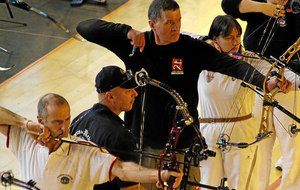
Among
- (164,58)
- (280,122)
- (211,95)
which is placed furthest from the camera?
(280,122)

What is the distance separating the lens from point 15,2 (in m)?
5.15

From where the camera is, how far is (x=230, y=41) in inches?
125

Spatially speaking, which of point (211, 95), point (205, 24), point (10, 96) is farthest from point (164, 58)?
point (205, 24)

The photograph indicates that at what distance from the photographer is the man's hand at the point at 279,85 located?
252 centimetres

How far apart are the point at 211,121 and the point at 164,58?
1.98 ft

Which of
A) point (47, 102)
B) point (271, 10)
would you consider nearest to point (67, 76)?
point (271, 10)

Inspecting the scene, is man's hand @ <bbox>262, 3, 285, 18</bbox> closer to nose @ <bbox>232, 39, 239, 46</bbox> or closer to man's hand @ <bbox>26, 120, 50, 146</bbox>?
nose @ <bbox>232, 39, 239, 46</bbox>

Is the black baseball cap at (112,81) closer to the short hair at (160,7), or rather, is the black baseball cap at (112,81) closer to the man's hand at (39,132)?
the short hair at (160,7)

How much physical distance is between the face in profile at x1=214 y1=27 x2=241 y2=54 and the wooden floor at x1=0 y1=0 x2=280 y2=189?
132 centimetres

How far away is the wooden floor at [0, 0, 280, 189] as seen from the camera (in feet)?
15.7

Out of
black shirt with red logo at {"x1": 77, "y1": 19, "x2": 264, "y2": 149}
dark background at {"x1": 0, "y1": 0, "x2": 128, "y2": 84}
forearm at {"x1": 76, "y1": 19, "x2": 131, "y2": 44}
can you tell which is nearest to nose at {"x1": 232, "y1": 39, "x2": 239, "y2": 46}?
black shirt with red logo at {"x1": 77, "y1": 19, "x2": 264, "y2": 149}

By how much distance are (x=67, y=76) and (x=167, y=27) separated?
260 centimetres

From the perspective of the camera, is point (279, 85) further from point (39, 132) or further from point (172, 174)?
point (39, 132)

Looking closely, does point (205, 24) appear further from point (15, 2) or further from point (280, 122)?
point (280, 122)
